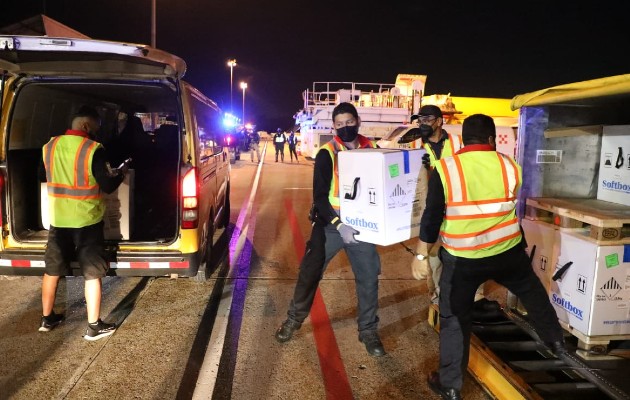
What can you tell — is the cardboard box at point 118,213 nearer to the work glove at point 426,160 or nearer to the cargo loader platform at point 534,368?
the work glove at point 426,160

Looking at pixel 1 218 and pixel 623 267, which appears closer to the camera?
pixel 623 267

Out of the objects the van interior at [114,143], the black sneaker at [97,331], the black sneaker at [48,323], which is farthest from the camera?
the van interior at [114,143]

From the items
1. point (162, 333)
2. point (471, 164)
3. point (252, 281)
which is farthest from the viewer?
point (252, 281)

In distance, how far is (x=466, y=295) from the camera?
3107 mm

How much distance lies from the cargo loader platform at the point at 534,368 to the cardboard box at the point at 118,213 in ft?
11.3

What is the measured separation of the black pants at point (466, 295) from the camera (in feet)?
10.1

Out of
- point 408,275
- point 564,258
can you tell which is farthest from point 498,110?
point 564,258

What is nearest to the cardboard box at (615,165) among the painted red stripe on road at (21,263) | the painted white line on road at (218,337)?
the painted white line on road at (218,337)

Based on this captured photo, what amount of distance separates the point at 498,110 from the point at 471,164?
28.6m

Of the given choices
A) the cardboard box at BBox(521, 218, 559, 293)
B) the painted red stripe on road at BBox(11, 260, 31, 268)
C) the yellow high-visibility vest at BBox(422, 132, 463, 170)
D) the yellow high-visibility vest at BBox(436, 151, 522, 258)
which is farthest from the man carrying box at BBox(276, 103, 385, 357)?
the painted red stripe on road at BBox(11, 260, 31, 268)

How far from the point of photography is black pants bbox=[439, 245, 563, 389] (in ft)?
10.1

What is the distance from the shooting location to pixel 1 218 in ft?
15.1

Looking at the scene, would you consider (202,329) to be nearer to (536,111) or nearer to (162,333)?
(162,333)

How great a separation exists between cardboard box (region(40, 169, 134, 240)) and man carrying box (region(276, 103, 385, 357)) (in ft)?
6.52
